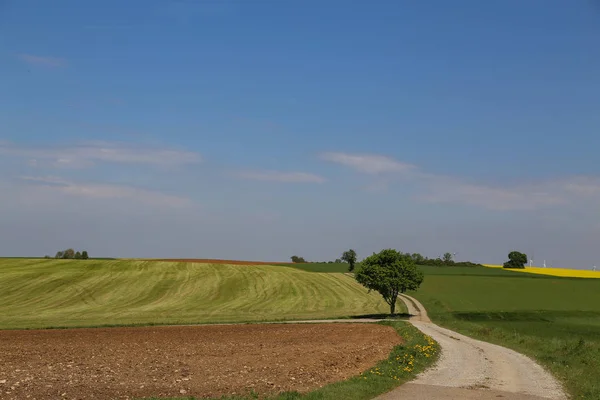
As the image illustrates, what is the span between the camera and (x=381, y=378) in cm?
2377

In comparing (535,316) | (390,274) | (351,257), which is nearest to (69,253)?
(351,257)

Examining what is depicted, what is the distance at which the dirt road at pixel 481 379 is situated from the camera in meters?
21.4

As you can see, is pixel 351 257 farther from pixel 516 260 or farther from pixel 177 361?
pixel 177 361

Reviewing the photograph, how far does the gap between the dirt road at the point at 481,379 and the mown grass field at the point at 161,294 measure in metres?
37.0

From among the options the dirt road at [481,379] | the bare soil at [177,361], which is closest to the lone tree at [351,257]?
the bare soil at [177,361]

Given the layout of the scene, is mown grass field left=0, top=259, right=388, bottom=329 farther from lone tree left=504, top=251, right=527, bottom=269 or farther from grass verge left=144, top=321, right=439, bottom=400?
lone tree left=504, top=251, right=527, bottom=269

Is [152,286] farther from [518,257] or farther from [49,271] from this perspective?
[518,257]

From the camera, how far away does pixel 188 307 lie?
261 ft

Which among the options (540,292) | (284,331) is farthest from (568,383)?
(540,292)

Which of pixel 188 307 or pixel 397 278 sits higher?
pixel 397 278

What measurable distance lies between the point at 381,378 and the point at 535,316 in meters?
56.2

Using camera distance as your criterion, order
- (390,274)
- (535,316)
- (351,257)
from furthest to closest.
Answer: (351,257) < (390,274) < (535,316)

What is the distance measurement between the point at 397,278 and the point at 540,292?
36.8m

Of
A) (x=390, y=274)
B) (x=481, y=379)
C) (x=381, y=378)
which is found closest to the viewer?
(x=381, y=378)
